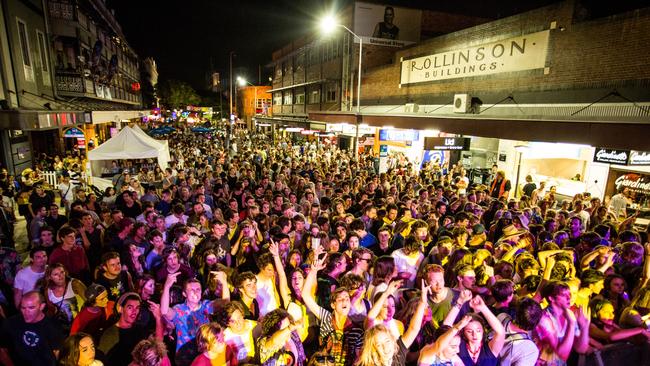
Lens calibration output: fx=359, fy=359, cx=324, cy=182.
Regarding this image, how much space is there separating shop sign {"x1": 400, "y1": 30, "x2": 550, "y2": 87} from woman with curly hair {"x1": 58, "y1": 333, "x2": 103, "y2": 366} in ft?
43.9

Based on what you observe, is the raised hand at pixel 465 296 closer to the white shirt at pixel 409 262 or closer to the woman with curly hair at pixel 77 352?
the white shirt at pixel 409 262

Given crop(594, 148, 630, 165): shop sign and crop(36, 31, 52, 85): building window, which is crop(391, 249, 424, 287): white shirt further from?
crop(36, 31, 52, 85): building window

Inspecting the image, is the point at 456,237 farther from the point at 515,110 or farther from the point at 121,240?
the point at 515,110

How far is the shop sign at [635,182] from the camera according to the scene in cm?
1045

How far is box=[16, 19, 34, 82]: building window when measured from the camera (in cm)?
1363

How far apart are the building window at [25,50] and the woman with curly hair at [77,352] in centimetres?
1540

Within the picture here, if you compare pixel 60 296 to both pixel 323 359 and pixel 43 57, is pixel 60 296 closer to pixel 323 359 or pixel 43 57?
pixel 323 359

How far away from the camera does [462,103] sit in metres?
14.5

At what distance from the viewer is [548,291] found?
3.55m

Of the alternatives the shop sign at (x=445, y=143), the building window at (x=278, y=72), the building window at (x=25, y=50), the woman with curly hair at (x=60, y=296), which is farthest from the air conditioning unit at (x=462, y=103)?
the building window at (x=278, y=72)

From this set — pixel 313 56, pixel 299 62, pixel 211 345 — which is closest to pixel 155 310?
pixel 211 345

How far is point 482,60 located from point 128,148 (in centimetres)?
1337

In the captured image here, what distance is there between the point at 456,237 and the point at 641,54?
25.4 ft

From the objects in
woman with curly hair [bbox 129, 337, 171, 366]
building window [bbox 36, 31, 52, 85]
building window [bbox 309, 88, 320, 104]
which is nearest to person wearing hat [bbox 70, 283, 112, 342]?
woman with curly hair [bbox 129, 337, 171, 366]
